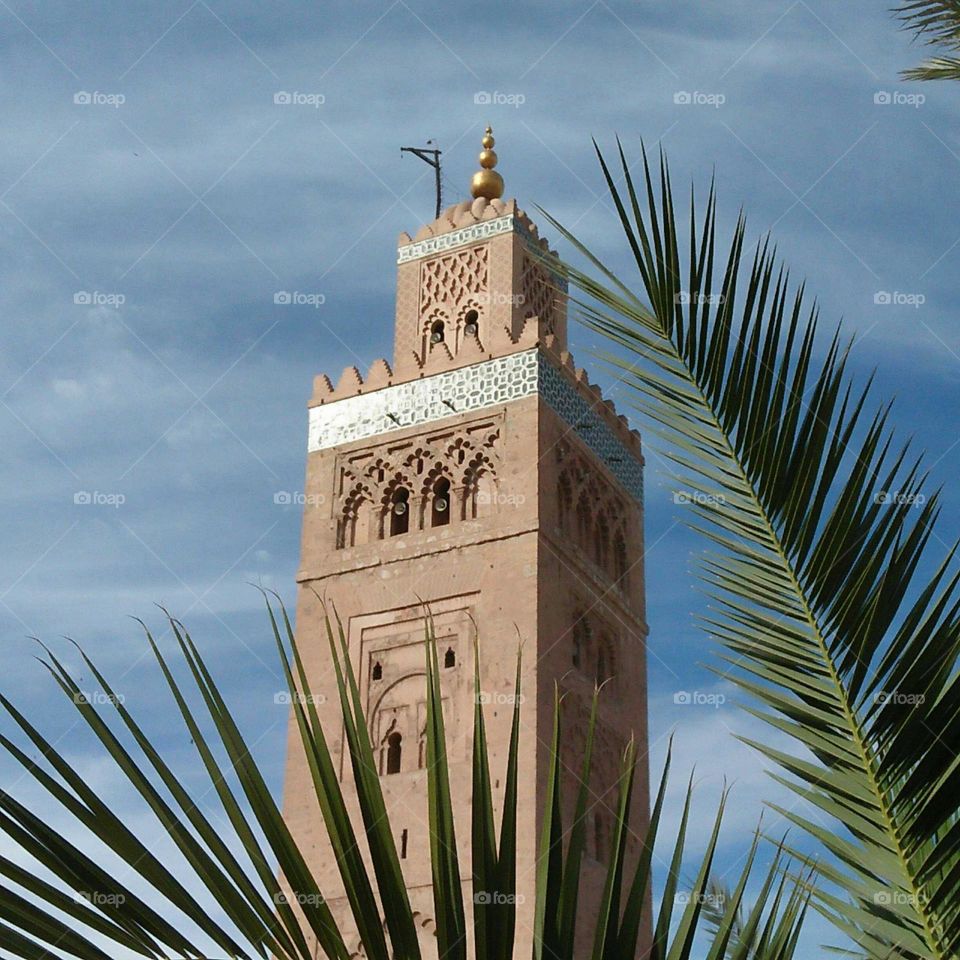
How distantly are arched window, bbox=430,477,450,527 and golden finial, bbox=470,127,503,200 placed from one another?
3.75 metres

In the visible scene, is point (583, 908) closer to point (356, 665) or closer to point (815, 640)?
point (356, 665)

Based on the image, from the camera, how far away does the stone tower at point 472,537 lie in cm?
1312

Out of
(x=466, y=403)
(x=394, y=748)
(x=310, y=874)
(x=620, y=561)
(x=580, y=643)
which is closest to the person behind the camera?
(x=310, y=874)

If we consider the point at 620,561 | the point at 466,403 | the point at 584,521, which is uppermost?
the point at 466,403

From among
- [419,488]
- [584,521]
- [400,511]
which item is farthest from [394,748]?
[584,521]

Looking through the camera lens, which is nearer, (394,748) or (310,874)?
(310,874)

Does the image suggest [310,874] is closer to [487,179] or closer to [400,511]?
[400,511]

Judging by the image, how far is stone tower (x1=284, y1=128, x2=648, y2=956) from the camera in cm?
1312

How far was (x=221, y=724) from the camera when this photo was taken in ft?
5.96

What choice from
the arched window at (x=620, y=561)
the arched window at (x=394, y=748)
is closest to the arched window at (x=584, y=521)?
the arched window at (x=620, y=561)

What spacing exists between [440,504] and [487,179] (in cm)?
415

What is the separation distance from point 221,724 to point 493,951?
42 cm

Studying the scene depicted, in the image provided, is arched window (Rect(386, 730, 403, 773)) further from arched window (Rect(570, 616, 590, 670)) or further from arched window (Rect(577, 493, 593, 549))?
arched window (Rect(577, 493, 593, 549))

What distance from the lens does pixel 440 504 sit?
14.6 m
